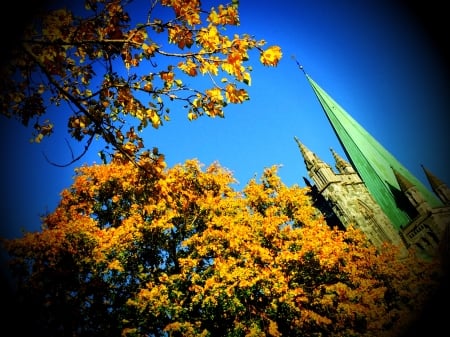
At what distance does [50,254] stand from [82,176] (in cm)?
638

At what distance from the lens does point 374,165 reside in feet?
115

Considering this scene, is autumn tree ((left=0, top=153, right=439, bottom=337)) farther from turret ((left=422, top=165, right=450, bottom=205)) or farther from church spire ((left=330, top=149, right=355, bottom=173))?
church spire ((left=330, top=149, right=355, bottom=173))

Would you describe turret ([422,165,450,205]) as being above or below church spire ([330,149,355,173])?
below

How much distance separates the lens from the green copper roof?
3403 centimetres

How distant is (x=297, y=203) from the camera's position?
20.7 meters

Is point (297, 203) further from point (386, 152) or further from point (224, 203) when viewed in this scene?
point (386, 152)

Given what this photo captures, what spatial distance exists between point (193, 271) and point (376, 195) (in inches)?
1177

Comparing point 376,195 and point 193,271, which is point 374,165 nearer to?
point 376,195

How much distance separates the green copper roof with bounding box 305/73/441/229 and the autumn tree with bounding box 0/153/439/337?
1722cm

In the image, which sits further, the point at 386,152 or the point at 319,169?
the point at 386,152

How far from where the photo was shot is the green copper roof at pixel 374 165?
112 ft

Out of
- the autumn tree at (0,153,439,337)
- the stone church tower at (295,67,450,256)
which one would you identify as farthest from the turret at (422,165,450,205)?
the autumn tree at (0,153,439,337)

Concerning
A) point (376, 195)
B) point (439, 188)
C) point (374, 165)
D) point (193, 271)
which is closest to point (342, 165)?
point (374, 165)

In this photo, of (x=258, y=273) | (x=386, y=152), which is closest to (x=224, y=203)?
(x=258, y=273)
